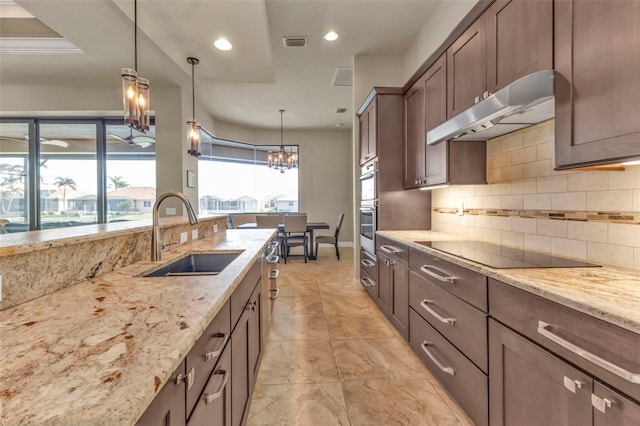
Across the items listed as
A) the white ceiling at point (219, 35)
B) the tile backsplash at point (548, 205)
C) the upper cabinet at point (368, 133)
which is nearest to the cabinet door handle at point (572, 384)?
the tile backsplash at point (548, 205)

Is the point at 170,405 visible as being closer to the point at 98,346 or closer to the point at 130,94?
the point at 98,346

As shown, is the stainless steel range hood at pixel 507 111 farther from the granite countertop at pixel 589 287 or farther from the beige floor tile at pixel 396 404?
the beige floor tile at pixel 396 404

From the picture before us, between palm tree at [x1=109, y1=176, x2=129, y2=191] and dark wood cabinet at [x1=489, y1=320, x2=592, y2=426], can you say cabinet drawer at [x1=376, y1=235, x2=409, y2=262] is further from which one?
palm tree at [x1=109, y1=176, x2=129, y2=191]

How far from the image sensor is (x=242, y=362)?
53.2 inches

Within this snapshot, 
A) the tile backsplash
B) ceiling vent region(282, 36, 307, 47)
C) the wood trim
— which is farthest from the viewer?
ceiling vent region(282, 36, 307, 47)

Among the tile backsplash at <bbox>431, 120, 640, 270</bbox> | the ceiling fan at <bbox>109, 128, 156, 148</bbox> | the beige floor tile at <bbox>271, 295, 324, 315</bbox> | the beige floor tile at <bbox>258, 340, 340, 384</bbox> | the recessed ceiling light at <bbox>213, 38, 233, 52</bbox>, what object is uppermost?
the recessed ceiling light at <bbox>213, 38, 233, 52</bbox>

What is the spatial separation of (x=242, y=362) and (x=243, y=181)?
6.38 meters

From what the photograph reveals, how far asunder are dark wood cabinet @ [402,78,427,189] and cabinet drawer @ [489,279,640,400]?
1.69 metres

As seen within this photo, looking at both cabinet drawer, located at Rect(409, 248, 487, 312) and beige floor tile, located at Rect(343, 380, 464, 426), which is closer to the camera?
cabinet drawer, located at Rect(409, 248, 487, 312)

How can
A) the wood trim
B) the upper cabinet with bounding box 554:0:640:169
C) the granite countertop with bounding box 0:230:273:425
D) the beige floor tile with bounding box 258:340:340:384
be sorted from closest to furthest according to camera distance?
the granite countertop with bounding box 0:230:273:425 → the upper cabinet with bounding box 554:0:640:169 → the wood trim → the beige floor tile with bounding box 258:340:340:384

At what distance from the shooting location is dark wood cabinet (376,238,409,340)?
89.6 inches

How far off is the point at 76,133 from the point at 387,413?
607 cm

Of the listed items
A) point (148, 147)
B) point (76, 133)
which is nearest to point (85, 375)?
point (148, 147)

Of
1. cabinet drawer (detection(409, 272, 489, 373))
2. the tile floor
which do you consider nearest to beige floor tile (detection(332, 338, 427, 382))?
the tile floor
